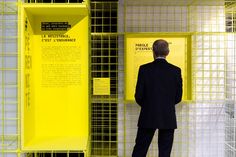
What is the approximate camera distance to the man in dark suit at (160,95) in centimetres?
320

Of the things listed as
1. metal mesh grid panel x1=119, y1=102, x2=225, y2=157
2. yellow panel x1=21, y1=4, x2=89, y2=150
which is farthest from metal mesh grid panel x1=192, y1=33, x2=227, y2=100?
yellow panel x1=21, y1=4, x2=89, y2=150

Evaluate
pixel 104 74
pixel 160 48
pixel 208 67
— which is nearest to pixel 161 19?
pixel 208 67

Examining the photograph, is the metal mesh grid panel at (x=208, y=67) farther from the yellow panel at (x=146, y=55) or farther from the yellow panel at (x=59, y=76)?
the yellow panel at (x=59, y=76)

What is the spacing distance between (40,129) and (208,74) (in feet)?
7.56

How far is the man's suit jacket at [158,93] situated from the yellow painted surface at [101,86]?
0.92 m

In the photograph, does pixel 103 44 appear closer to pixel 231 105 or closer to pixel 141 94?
pixel 141 94

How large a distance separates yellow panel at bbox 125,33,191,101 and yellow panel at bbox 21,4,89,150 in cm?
94

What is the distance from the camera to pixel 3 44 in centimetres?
295

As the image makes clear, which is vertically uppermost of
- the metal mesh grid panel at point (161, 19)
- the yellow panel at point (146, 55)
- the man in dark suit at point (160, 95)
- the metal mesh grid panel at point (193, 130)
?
the metal mesh grid panel at point (161, 19)

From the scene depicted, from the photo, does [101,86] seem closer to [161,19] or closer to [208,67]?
[161,19]

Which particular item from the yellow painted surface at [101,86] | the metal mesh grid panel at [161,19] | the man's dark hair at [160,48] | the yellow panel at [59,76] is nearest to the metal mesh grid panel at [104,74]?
the yellow painted surface at [101,86]

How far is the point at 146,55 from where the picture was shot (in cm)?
409

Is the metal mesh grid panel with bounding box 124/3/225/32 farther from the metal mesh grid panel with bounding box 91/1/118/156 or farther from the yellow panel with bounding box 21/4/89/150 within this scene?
the yellow panel with bounding box 21/4/89/150

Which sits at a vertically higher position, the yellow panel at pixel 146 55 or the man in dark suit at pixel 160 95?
the yellow panel at pixel 146 55
